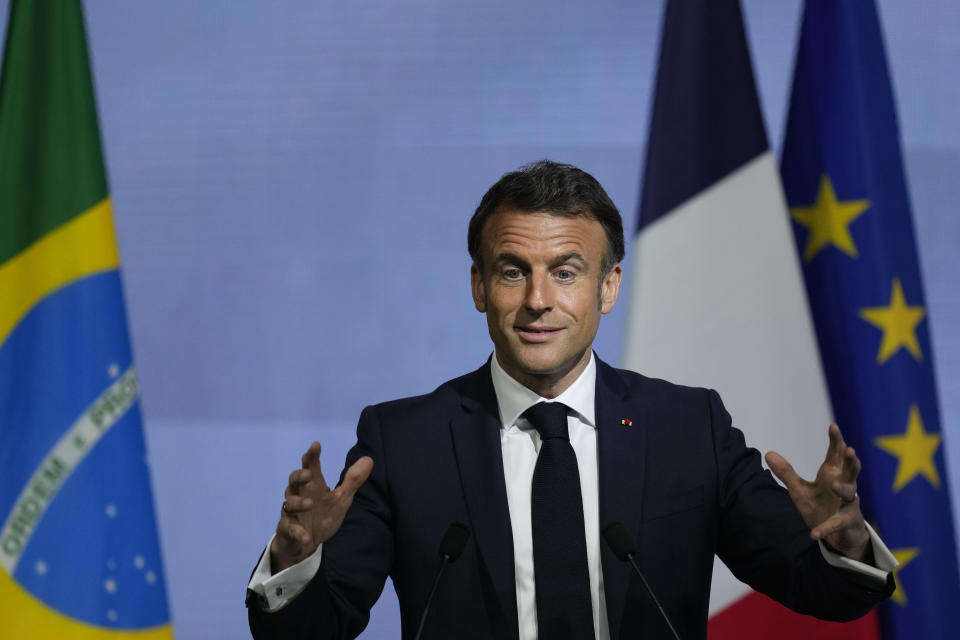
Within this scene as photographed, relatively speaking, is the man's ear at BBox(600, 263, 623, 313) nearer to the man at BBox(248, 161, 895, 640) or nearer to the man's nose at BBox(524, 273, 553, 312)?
the man at BBox(248, 161, 895, 640)

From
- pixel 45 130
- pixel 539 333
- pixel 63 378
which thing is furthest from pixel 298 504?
pixel 45 130

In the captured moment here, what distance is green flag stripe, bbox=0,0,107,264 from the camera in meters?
2.81

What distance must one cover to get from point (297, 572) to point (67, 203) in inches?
68.9

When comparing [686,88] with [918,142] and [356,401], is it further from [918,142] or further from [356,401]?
[356,401]

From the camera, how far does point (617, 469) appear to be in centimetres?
172

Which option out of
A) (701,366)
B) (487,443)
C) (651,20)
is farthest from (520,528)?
(651,20)

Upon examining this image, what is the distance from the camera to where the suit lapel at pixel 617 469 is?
5.33 ft

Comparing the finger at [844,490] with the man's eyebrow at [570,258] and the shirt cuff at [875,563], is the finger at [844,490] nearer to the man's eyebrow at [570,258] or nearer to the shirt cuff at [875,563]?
the shirt cuff at [875,563]

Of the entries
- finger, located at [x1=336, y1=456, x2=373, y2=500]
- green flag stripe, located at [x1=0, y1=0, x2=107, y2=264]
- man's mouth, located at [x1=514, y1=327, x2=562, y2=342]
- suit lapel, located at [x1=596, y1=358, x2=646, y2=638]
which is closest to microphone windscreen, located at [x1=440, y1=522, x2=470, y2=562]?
finger, located at [x1=336, y1=456, x2=373, y2=500]

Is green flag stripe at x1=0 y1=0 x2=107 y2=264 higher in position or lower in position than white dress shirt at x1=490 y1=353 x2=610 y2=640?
higher

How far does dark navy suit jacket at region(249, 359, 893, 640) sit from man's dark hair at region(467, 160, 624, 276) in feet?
0.81

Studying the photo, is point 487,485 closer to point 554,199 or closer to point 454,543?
point 454,543

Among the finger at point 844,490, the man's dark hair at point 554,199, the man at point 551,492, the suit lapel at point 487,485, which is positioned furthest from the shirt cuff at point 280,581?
the finger at point 844,490

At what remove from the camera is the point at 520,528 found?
1707 mm
